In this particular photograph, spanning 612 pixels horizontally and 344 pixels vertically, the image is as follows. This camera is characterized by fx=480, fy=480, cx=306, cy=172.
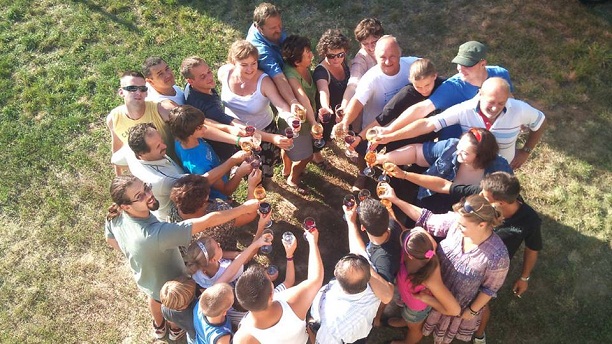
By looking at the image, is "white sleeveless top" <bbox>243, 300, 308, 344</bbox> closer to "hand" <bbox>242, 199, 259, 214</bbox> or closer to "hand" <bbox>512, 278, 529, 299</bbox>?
"hand" <bbox>242, 199, 259, 214</bbox>

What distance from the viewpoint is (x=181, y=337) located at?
4.94 meters

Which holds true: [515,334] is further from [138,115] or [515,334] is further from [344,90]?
[138,115]

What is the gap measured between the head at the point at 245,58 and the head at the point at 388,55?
4.12 ft

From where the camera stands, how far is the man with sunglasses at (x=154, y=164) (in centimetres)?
420

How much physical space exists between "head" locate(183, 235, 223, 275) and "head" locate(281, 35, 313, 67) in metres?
2.24

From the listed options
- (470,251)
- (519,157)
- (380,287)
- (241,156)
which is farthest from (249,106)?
(519,157)

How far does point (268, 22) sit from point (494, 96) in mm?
2535

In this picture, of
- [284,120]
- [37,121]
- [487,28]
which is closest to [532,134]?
[284,120]

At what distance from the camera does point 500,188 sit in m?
3.71

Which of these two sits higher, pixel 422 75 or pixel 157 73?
pixel 422 75

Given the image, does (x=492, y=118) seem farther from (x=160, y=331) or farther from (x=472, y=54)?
(x=160, y=331)

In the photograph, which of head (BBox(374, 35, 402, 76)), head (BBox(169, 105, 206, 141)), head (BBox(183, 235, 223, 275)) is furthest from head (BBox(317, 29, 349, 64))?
head (BBox(183, 235, 223, 275))

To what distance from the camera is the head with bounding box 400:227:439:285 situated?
3.56 metres

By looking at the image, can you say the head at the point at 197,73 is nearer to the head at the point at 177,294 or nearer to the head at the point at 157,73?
the head at the point at 157,73
